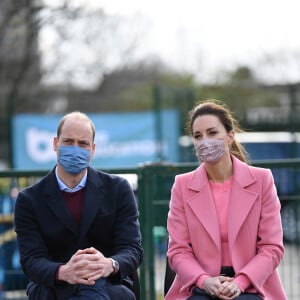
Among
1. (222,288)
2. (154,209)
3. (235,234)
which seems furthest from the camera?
(154,209)

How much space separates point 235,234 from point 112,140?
34.8ft

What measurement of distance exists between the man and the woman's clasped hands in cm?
52

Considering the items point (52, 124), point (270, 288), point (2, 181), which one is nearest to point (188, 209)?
point (270, 288)

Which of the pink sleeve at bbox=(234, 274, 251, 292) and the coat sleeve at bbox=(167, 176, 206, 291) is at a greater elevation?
the coat sleeve at bbox=(167, 176, 206, 291)

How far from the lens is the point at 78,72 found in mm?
26875

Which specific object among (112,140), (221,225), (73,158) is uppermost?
(73,158)

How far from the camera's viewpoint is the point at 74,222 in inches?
215

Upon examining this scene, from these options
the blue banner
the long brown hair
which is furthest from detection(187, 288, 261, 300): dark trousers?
the blue banner

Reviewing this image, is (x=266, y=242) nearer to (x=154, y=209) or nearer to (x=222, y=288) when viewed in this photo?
(x=222, y=288)

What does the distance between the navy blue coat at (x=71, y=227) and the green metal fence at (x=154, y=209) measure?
1.79m

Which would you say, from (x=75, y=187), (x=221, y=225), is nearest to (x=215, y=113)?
(x=221, y=225)

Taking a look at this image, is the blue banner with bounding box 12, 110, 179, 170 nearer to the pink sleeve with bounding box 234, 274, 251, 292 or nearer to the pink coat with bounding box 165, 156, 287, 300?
the pink coat with bounding box 165, 156, 287, 300

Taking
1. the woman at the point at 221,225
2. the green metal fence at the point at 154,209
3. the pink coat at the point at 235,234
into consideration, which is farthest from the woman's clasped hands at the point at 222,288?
the green metal fence at the point at 154,209

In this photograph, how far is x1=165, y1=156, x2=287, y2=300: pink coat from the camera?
5.37m
